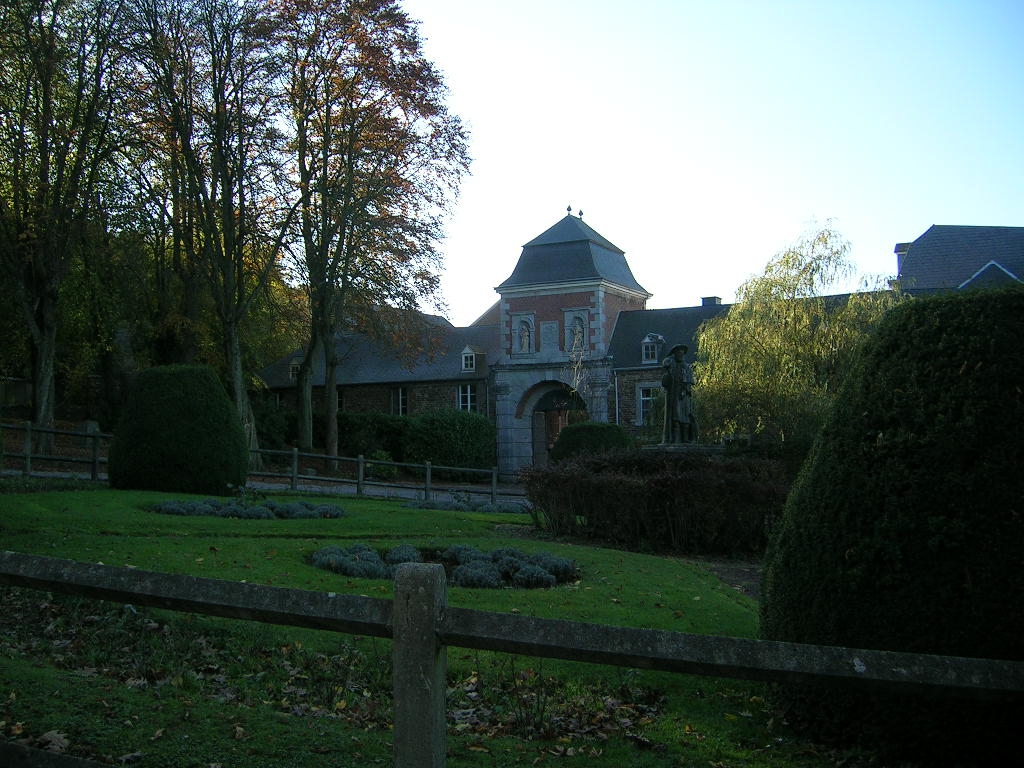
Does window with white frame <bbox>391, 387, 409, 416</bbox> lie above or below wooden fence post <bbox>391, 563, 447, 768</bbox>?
above

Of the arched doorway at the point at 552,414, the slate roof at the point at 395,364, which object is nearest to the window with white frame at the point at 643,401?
the arched doorway at the point at 552,414

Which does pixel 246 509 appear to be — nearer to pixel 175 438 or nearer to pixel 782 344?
pixel 175 438

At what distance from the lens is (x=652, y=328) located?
136ft

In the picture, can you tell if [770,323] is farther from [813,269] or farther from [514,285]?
[514,285]

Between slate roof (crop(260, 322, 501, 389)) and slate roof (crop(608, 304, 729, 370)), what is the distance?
6.06 meters

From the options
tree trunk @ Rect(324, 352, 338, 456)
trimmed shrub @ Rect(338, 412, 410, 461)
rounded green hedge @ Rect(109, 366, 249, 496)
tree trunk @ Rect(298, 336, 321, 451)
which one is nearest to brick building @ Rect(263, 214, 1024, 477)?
trimmed shrub @ Rect(338, 412, 410, 461)

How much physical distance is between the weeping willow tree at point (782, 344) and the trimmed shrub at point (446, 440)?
13.9 metres

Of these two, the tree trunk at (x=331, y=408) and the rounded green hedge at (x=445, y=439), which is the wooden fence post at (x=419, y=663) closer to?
the tree trunk at (x=331, y=408)

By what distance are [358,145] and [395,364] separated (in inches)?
684

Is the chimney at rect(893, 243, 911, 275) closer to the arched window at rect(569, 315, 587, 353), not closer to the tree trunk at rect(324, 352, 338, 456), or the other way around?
the arched window at rect(569, 315, 587, 353)

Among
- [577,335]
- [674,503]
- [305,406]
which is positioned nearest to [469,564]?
[674,503]

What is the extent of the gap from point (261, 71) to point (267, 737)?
2503 cm

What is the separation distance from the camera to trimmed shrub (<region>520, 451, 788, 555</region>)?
14.5 metres

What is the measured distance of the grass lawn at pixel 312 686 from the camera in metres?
4.73
